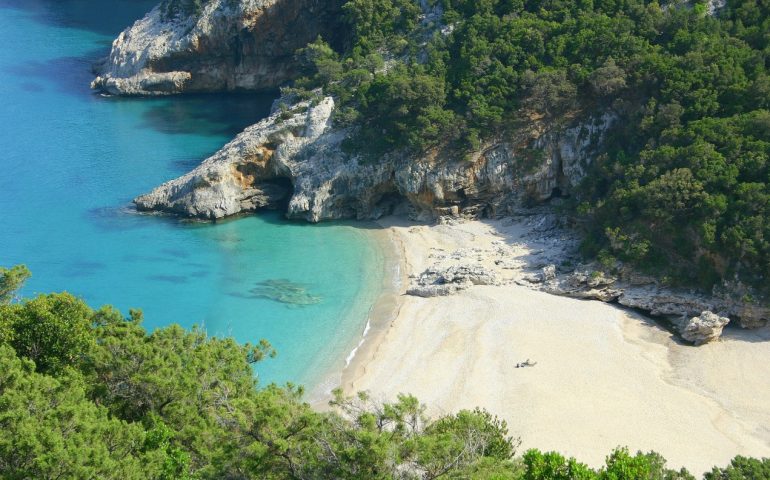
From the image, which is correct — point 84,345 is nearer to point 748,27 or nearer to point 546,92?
point 546,92

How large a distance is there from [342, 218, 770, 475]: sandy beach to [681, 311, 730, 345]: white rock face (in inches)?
16.7

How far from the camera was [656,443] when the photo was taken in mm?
27453

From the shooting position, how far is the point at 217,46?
6694 cm

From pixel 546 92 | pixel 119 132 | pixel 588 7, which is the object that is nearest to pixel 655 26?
pixel 588 7

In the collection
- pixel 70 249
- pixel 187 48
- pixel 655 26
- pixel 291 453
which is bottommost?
pixel 70 249

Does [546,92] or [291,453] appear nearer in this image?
[291,453]

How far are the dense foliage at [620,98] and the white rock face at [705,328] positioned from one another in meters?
2.06

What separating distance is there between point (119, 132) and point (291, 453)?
156 ft

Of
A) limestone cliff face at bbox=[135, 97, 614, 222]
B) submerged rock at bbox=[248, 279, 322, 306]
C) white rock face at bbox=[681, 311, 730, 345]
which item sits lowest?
submerged rock at bbox=[248, 279, 322, 306]

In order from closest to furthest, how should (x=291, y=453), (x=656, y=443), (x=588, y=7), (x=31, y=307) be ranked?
(x=291, y=453) < (x=31, y=307) < (x=656, y=443) < (x=588, y=7)

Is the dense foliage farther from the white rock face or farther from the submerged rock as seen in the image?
the submerged rock

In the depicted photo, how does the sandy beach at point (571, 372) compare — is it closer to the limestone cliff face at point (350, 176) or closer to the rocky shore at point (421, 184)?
the rocky shore at point (421, 184)

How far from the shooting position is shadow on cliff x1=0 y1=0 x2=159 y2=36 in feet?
297

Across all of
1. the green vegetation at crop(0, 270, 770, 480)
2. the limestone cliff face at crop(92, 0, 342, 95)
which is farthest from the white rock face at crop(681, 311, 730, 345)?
the limestone cliff face at crop(92, 0, 342, 95)
